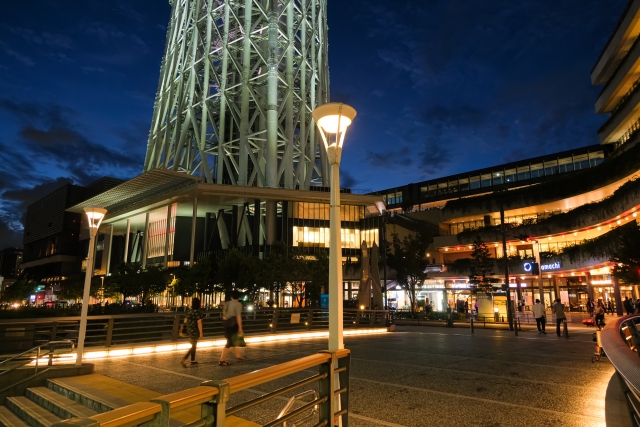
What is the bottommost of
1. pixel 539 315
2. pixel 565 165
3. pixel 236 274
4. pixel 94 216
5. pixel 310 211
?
pixel 539 315

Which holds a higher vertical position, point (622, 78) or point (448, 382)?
point (622, 78)

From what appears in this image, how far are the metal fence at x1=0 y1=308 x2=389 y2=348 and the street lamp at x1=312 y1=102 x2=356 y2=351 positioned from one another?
976 centimetres

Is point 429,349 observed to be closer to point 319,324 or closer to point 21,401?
point 319,324

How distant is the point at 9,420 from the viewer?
331 inches

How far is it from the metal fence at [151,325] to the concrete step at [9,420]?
102 inches

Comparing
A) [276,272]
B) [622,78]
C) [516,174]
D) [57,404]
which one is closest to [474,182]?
[516,174]

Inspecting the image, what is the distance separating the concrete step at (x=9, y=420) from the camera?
8.23 m

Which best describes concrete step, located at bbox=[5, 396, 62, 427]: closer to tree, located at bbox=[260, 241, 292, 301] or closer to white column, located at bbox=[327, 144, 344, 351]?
white column, located at bbox=[327, 144, 344, 351]

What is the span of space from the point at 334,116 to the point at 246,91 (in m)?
56.6

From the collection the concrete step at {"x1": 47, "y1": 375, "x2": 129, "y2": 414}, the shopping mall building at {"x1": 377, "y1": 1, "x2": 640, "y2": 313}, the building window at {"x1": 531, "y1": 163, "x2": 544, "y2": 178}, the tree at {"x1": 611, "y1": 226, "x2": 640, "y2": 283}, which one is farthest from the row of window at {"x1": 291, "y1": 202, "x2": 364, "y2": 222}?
the concrete step at {"x1": 47, "y1": 375, "x2": 129, "y2": 414}

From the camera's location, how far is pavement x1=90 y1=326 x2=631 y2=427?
6.12 meters

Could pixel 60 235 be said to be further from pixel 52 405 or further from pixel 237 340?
A: pixel 52 405

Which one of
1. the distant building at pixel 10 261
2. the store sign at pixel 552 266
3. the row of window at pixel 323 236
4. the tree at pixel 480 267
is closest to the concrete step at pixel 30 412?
the tree at pixel 480 267

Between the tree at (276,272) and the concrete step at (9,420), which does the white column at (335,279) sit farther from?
the tree at (276,272)
